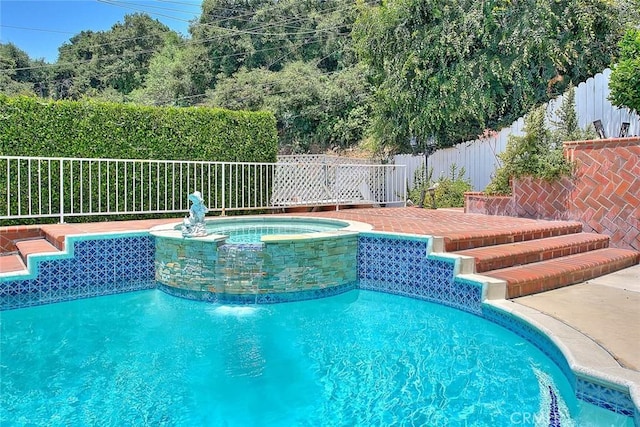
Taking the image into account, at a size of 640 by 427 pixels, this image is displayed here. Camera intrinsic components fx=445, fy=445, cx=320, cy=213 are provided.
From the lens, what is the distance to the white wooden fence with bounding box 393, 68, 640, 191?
805 cm

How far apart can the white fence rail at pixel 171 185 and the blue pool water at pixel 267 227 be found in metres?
1.38

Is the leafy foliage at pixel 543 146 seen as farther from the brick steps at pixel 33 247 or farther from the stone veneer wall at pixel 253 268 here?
the brick steps at pixel 33 247

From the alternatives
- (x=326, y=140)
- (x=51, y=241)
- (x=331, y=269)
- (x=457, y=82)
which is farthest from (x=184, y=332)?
(x=326, y=140)

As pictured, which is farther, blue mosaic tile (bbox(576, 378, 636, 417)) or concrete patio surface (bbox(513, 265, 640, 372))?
concrete patio surface (bbox(513, 265, 640, 372))

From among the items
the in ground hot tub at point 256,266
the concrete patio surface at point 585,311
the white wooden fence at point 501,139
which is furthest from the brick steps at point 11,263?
the white wooden fence at point 501,139

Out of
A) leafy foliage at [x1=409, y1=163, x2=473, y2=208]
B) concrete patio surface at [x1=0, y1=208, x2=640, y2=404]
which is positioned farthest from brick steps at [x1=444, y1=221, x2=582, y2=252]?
leafy foliage at [x1=409, y1=163, x2=473, y2=208]

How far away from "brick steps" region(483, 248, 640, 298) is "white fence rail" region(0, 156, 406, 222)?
563 cm

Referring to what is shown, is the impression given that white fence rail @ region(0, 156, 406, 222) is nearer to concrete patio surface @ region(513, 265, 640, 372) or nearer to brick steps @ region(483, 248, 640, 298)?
brick steps @ region(483, 248, 640, 298)

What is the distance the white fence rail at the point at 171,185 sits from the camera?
7.30 metres

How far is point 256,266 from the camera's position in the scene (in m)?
5.20

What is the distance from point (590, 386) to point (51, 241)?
636cm

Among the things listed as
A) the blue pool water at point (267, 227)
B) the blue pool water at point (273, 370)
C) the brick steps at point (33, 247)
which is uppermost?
the blue pool water at point (267, 227)

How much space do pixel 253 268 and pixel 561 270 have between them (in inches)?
139

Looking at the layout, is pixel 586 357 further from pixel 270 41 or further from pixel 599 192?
pixel 270 41
